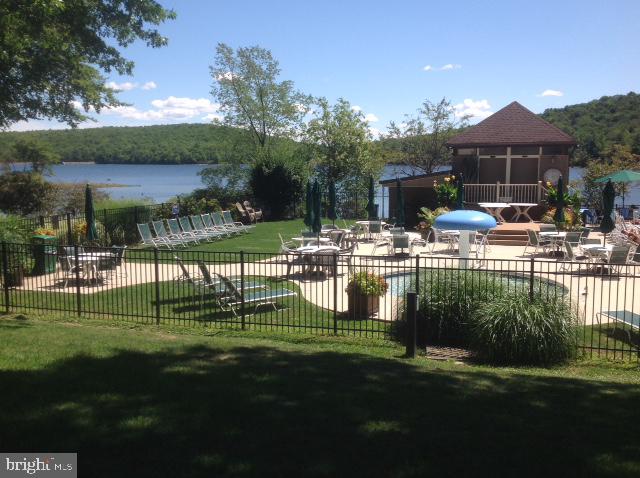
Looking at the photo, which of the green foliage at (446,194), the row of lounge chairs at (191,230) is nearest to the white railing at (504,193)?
the green foliage at (446,194)

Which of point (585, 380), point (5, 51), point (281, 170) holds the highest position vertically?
point (5, 51)

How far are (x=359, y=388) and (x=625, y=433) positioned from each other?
99.7 inches

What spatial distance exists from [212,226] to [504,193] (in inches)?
546

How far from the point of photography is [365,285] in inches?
447

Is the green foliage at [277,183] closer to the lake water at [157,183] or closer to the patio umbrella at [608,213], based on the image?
the lake water at [157,183]

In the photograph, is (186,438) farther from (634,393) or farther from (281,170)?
(281,170)

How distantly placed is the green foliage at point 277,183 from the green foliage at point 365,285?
59.6ft

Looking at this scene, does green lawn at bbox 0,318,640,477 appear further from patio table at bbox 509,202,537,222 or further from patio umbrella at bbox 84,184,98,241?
patio table at bbox 509,202,537,222

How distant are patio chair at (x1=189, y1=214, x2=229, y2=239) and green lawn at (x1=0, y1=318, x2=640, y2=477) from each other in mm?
13904

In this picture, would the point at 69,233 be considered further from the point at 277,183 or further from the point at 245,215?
the point at 277,183

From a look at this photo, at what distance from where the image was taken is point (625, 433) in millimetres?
5188

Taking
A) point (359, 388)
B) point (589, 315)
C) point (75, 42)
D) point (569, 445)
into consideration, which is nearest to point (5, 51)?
point (75, 42)

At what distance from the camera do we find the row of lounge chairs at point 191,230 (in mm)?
20078

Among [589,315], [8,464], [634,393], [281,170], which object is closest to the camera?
[8,464]
